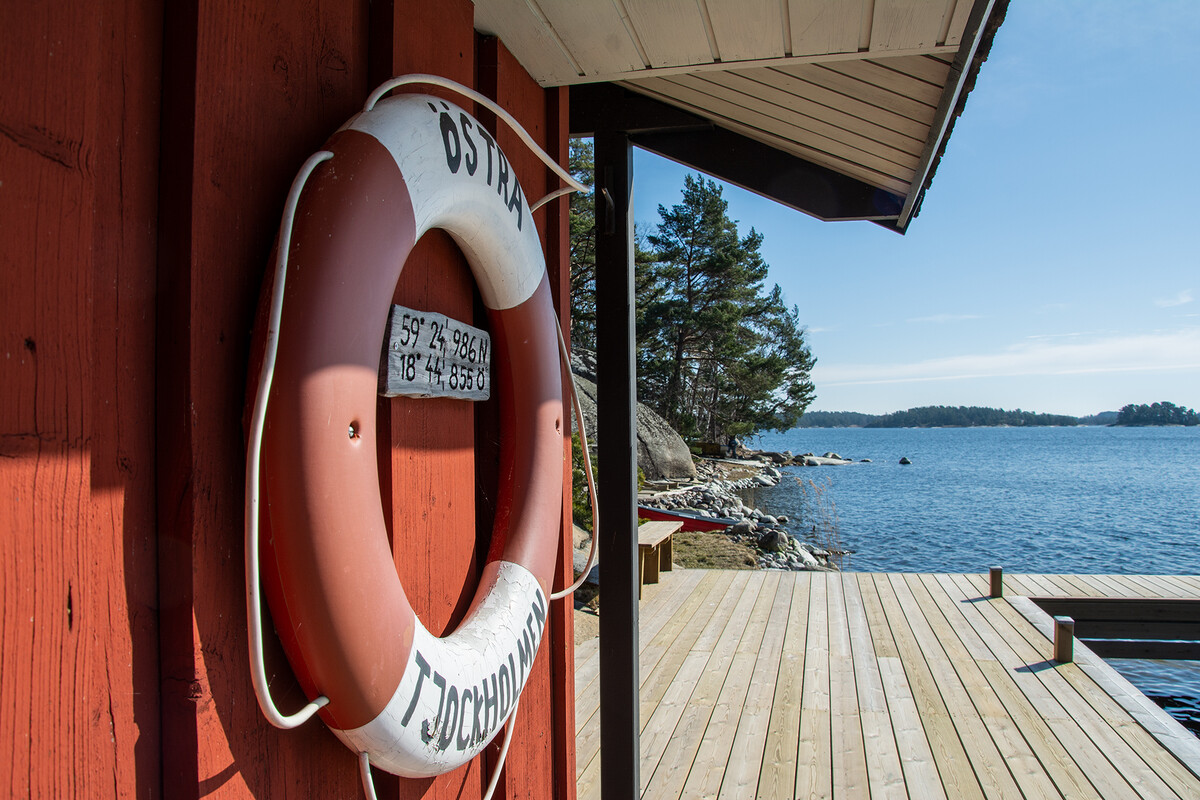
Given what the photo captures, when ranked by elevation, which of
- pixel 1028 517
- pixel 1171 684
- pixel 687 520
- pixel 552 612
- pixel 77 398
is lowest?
pixel 1028 517

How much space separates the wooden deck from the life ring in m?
1.84

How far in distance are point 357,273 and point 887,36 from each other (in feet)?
3.33

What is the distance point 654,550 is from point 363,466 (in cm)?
461

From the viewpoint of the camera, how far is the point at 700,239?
20266mm

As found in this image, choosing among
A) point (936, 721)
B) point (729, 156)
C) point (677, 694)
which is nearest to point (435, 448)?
point (729, 156)

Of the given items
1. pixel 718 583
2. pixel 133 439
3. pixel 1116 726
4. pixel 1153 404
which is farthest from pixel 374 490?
pixel 1153 404

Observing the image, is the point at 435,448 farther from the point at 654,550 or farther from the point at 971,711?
the point at 654,550

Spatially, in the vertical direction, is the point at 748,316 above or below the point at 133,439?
above

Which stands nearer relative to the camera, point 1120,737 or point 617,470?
point 617,470

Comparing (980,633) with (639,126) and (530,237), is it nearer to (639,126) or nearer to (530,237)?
(639,126)

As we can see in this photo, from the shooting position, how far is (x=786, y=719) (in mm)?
2877

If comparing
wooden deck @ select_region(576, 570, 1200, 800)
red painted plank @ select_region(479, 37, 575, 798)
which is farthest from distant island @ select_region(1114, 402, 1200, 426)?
red painted plank @ select_region(479, 37, 575, 798)

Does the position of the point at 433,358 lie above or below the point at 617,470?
above

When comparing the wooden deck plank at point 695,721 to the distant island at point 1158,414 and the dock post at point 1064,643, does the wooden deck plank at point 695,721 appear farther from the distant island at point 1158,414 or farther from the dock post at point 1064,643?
the distant island at point 1158,414
